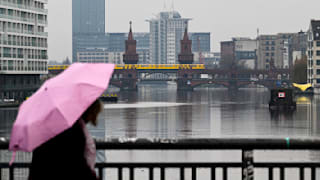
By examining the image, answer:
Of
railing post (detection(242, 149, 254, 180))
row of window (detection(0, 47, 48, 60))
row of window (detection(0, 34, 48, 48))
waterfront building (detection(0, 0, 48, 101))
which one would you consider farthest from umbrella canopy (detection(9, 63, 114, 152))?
row of window (detection(0, 47, 48, 60))

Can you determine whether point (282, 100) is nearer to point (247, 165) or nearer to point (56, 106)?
point (247, 165)

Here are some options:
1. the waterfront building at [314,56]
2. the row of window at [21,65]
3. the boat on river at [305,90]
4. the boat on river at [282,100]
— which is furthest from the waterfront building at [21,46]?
the waterfront building at [314,56]

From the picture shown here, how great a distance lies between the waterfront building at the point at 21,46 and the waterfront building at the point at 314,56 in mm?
75711

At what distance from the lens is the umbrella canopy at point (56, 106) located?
5762mm

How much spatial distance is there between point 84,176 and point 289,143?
3.15 m

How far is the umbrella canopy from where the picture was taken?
18.9 ft

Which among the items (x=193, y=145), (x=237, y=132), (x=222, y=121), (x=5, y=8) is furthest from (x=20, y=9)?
(x=193, y=145)

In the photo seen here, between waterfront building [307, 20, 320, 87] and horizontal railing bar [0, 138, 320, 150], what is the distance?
176 meters

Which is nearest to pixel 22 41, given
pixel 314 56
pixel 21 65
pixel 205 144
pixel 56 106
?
pixel 21 65

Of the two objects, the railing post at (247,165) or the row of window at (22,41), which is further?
the row of window at (22,41)

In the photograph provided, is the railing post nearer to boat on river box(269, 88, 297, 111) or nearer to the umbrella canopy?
the umbrella canopy

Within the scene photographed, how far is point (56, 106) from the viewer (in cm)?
587

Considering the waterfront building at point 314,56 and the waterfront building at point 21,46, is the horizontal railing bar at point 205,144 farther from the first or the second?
the waterfront building at point 314,56

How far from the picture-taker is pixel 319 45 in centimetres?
18462
